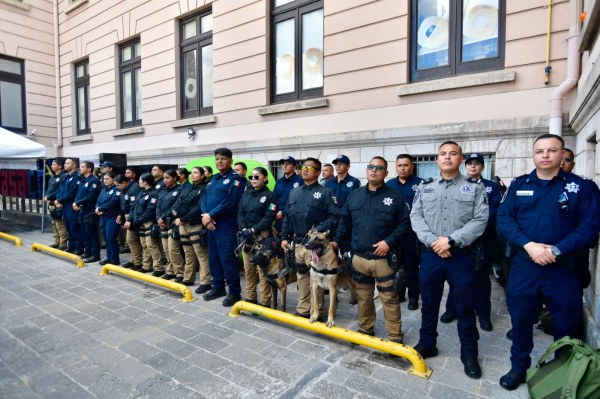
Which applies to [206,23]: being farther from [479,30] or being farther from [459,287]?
[459,287]

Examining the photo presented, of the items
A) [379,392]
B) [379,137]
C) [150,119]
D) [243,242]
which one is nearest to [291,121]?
[379,137]

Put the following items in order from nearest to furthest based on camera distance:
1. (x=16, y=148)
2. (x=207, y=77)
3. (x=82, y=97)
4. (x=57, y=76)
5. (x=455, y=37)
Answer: (x=455, y=37), (x=16, y=148), (x=207, y=77), (x=82, y=97), (x=57, y=76)

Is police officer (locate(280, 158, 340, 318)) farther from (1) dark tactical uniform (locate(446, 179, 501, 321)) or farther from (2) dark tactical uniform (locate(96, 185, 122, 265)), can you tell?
(2) dark tactical uniform (locate(96, 185, 122, 265))

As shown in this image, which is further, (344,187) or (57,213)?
(57,213)

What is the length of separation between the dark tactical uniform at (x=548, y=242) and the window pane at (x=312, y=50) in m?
6.10

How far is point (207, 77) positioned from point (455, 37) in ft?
22.3

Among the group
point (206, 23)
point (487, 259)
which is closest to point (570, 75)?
point (487, 259)

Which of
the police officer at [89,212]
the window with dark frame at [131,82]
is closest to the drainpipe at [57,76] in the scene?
the window with dark frame at [131,82]

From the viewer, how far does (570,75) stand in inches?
211

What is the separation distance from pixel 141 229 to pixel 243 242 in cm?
292

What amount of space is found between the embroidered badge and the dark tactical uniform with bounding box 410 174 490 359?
608mm

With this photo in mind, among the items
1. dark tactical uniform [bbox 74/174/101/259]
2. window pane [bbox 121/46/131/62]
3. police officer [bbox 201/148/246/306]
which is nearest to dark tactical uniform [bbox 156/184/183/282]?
police officer [bbox 201/148/246/306]

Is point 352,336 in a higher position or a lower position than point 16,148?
lower

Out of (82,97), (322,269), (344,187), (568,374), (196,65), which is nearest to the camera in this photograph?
(568,374)
